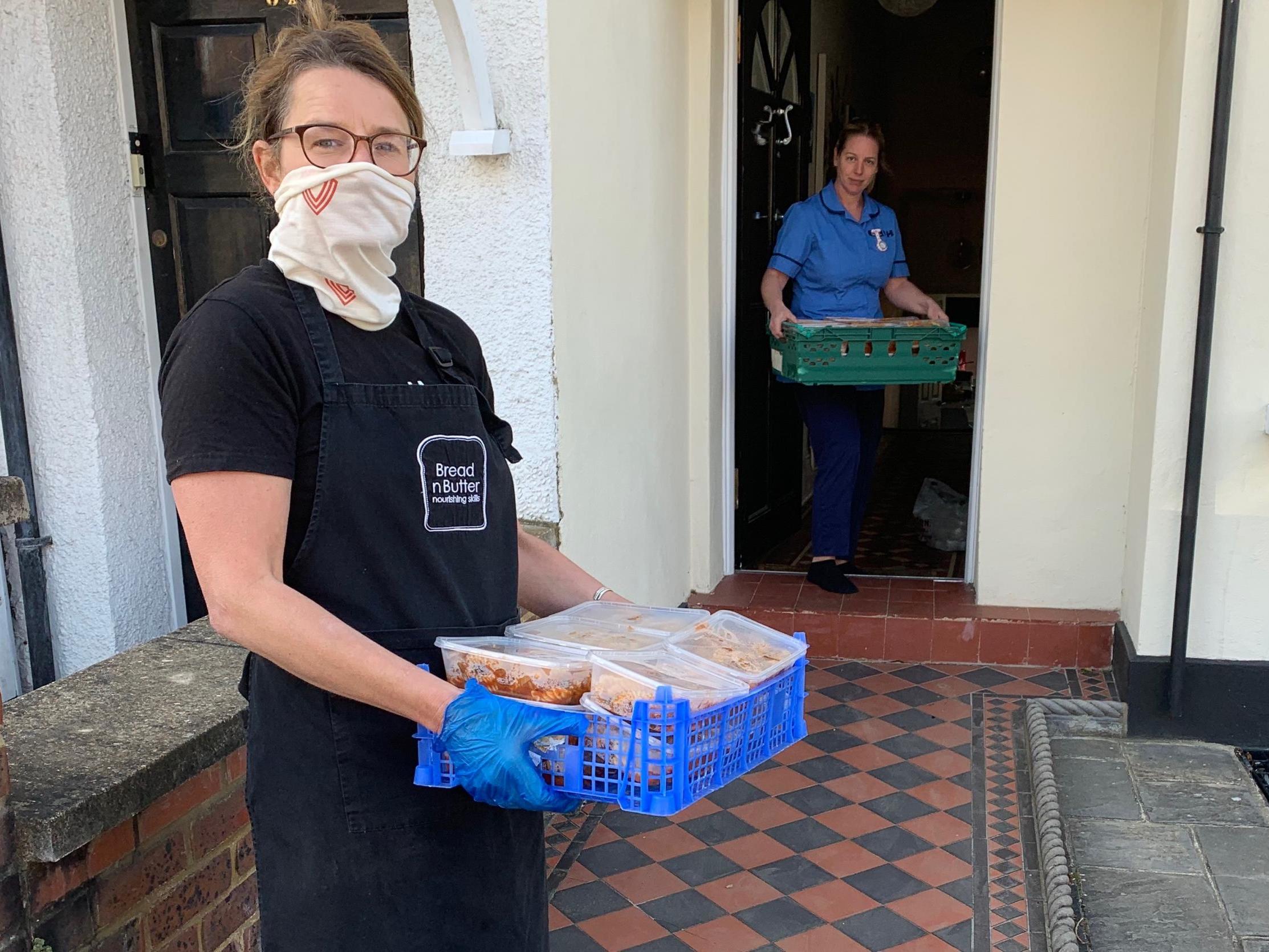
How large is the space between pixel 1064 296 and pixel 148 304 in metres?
3.57

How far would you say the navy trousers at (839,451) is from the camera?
5129mm

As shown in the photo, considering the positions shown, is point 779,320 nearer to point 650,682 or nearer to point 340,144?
point 340,144

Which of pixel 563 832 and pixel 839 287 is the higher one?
pixel 839 287

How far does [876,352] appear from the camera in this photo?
15.5ft

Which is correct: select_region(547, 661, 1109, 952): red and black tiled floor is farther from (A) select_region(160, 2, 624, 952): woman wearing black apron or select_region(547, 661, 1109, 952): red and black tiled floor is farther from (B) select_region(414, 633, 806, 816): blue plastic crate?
(B) select_region(414, 633, 806, 816): blue plastic crate

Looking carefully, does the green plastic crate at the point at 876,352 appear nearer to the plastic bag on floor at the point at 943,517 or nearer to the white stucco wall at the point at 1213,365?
the white stucco wall at the point at 1213,365

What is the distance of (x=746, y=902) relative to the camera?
3.14 m

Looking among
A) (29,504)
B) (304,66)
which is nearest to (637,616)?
(304,66)

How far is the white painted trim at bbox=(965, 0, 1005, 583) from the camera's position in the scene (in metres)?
4.65

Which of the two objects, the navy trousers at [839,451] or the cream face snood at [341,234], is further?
the navy trousers at [839,451]

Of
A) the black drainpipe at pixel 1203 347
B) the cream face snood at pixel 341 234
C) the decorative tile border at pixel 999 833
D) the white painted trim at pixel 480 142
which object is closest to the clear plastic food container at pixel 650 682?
the cream face snood at pixel 341 234

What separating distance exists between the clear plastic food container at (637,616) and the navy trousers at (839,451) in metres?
3.31

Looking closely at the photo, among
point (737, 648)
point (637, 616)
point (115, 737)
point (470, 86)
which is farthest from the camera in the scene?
point (470, 86)

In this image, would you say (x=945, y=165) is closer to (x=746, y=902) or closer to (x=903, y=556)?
(x=903, y=556)
